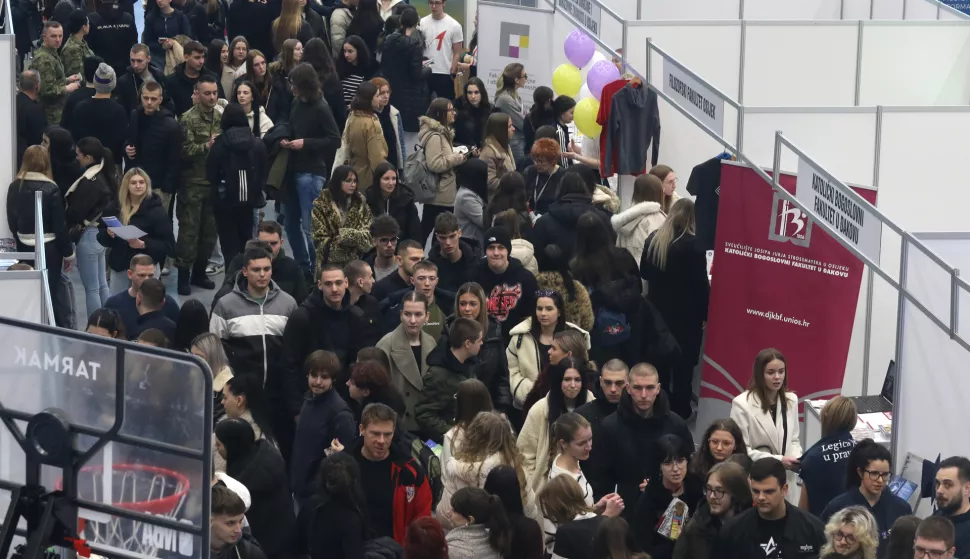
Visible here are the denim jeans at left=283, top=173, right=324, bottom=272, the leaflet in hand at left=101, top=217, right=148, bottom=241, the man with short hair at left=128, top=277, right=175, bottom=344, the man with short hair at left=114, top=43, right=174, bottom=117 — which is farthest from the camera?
the man with short hair at left=114, top=43, right=174, bottom=117

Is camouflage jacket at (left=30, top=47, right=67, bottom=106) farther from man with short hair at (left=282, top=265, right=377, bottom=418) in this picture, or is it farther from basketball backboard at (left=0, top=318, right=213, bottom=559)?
basketball backboard at (left=0, top=318, right=213, bottom=559)

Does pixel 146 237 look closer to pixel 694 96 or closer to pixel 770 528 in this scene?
pixel 694 96

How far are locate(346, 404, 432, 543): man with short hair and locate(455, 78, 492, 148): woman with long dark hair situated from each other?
645cm

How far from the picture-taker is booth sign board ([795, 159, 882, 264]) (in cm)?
771

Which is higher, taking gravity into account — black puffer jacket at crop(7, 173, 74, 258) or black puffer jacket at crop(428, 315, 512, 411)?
black puffer jacket at crop(7, 173, 74, 258)

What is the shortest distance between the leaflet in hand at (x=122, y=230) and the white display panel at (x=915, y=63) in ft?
20.1

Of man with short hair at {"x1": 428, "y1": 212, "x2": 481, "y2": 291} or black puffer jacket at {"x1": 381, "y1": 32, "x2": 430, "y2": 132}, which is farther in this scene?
black puffer jacket at {"x1": 381, "y1": 32, "x2": 430, "y2": 132}

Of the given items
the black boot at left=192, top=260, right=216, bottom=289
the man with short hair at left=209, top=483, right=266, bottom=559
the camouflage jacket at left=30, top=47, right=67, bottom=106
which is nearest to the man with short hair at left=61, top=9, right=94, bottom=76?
the camouflage jacket at left=30, top=47, right=67, bottom=106

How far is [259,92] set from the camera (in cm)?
1291

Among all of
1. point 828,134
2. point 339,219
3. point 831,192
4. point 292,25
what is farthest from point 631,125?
point 292,25

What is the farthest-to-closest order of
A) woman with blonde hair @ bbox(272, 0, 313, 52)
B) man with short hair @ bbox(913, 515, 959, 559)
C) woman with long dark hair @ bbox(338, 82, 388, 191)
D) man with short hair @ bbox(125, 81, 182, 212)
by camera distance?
woman with blonde hair @ bbox(272, 0, 313, 52) → woman with long dark hair @ bbox(338, 82, 388, 191) → man with short hair @ bbox(125, 81, 182, 212) → man with short hair @ bbox(913, 515, 959, 559)

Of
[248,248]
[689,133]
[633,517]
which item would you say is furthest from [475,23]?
[633,517]

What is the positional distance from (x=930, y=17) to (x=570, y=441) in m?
8.88

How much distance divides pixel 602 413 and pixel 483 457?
961mm
